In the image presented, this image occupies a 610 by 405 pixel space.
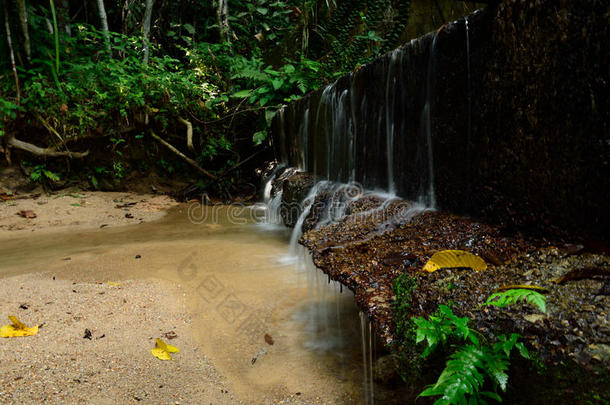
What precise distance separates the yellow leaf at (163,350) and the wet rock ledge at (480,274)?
98 centimetres

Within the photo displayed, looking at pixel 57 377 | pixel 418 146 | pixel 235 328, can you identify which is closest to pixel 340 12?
pixel 418 146

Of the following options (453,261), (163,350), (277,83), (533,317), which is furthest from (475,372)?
(277,83)

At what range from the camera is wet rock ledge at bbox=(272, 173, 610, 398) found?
122 cm

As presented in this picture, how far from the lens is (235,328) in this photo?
2.40 metres

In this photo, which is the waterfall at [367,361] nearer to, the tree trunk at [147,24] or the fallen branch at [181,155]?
the fallen branch at [181,155]

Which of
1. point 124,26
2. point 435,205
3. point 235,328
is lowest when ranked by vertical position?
point 235,328

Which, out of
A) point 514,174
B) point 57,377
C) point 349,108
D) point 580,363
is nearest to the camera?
point 580,363

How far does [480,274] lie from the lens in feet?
5.86

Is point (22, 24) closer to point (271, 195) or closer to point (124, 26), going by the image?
point (124, 26)

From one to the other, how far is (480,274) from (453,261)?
0.17m

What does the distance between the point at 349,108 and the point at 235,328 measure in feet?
10.4

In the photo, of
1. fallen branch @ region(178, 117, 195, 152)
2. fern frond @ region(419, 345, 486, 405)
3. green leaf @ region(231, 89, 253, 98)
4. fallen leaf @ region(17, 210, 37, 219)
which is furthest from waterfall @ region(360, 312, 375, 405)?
green leaf @ region(231, 89, 253, 98)

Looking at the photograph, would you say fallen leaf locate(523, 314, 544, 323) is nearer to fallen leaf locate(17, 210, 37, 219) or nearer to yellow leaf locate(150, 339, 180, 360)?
yellow leaf locate(150, 339, 180, 360)

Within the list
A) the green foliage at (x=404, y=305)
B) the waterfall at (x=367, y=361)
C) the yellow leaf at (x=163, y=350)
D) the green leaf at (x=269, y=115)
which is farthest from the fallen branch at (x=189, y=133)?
the green foliage at (x=404, y=305)
